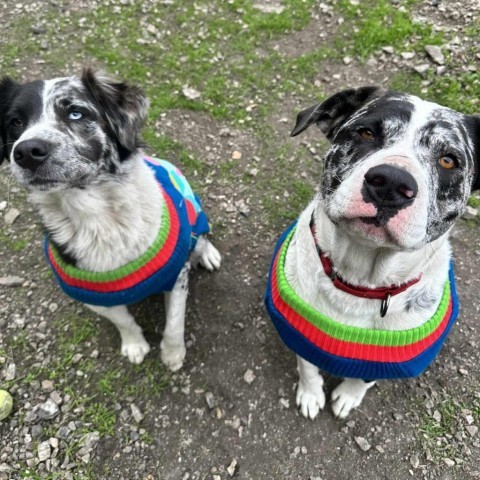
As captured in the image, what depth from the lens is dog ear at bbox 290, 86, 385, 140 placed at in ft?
8.39

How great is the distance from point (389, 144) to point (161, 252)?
66.6 inches

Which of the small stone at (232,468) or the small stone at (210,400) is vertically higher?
the small stone at (210,400)

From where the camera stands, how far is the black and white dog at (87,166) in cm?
263

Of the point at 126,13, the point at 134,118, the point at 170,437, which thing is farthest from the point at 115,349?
A: the point at 126,13

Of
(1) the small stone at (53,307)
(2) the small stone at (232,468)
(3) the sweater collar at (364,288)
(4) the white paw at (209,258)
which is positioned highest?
(3) the sweater collar at (364,288)

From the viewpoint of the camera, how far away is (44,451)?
3406 mm

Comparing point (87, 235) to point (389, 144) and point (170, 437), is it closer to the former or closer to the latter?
point (170, 437)

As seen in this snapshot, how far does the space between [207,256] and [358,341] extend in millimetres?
1953

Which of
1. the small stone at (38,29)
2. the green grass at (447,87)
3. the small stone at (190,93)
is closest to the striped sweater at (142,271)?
the small stone at (190,93)

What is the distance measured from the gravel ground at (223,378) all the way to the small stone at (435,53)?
25cm

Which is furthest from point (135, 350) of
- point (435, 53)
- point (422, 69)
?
point (435, 53)

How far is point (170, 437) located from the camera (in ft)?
11.4

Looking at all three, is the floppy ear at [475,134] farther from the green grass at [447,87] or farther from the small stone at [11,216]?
the small stone at [11,216]

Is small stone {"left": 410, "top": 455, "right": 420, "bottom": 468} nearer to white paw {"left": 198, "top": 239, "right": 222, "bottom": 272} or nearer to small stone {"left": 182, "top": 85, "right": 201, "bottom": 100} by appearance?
white paw {"left": 198, "top": 239, "right": 222, "bottom": 272}
